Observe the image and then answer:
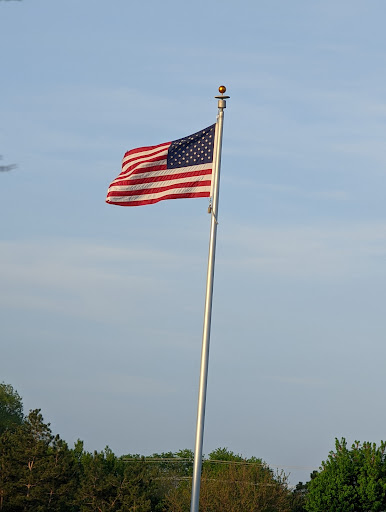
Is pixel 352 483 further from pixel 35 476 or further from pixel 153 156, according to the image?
pixel 153 156

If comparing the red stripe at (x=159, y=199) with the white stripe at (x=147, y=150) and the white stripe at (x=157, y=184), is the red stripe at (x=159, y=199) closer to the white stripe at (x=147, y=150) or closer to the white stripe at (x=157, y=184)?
the white stripe at (x=157, y=184)

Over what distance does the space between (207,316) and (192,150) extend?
3688 mm

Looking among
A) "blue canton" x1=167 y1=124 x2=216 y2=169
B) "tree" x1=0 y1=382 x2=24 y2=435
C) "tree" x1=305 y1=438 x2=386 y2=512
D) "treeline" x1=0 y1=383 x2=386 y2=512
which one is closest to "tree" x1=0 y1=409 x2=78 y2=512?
"treeline" x1=0 y1=383 x2=386 y2=512

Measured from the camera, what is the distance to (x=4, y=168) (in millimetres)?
7504

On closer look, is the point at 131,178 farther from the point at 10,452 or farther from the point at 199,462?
the point at 10,452

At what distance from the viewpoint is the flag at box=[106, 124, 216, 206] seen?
19.2 m

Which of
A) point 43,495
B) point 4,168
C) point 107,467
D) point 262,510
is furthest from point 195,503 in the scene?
point 107,467

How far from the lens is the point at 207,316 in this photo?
61.1 feet

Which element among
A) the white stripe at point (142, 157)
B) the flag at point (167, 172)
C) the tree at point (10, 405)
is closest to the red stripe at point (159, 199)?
the flag at point (167, 172)

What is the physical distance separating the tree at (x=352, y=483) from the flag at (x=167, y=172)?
1423 inches

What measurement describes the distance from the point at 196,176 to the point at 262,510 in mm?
49638

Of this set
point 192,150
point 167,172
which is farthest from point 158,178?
point 192,150

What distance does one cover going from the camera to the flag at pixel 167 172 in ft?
63.1

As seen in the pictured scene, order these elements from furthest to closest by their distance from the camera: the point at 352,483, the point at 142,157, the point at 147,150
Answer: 1. the point at 352,483
2. the point at 147,150
3. the point at 142,157
